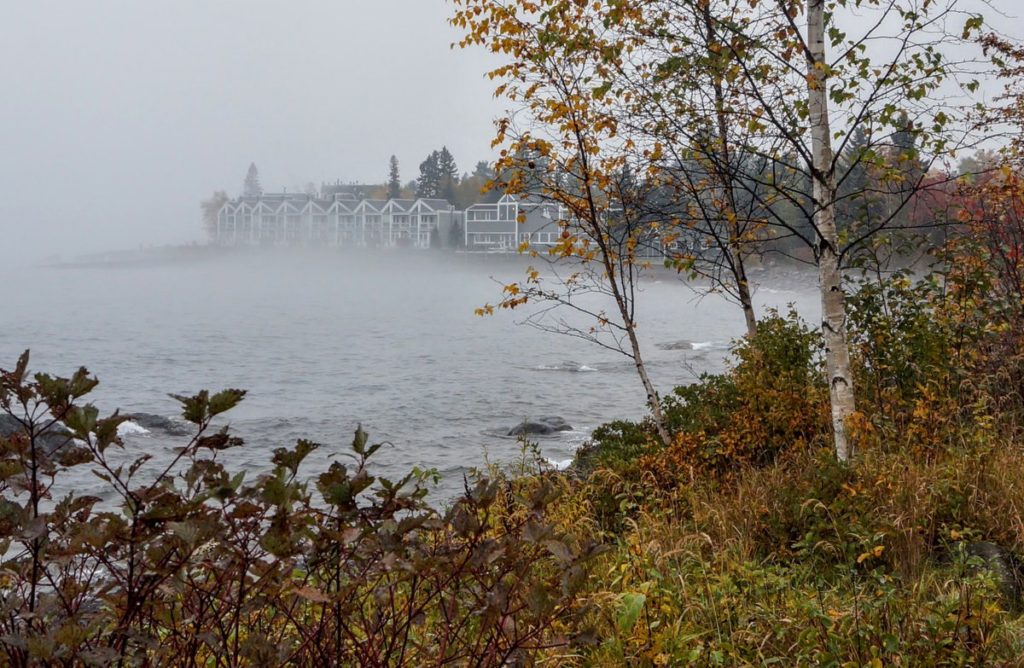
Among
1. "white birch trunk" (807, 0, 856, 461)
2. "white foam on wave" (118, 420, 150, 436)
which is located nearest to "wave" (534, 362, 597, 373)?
"white foam on wave" (118, 420, 150, 436)

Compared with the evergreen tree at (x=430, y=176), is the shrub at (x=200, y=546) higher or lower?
lower

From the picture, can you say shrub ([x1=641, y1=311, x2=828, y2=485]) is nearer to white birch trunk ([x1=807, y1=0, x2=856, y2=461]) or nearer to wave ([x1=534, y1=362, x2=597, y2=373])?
white birch trunk ([x1=807, y1=0, x2=856, y2=461])

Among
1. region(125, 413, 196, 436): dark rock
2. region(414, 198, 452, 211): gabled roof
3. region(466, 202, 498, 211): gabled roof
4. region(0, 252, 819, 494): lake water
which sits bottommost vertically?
region(0, 252, 819, 494): lake water

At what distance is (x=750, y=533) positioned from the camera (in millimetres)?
5832

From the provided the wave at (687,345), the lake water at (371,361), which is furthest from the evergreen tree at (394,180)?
the wave at (687,345)

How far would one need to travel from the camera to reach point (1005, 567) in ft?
15.7

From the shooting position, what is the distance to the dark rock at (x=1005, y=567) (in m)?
4.50

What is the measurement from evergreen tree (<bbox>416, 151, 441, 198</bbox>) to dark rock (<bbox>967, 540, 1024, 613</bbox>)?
12642 centimetres

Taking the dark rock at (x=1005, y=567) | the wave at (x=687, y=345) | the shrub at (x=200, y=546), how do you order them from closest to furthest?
the shrub at (x=200, y=546), the dark rock at (x=1005, y=567), the wave at (x=687, y=345)

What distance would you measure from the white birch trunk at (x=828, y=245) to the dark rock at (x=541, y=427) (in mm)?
11749

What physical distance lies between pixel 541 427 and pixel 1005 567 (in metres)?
14.3

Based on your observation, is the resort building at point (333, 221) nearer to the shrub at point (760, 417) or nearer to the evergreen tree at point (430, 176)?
the evergreen tree at point (430, 176)

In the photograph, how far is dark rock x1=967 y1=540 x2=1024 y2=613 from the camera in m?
4.50

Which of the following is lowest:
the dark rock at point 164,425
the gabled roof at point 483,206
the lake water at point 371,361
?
the lake water at point 371,361
